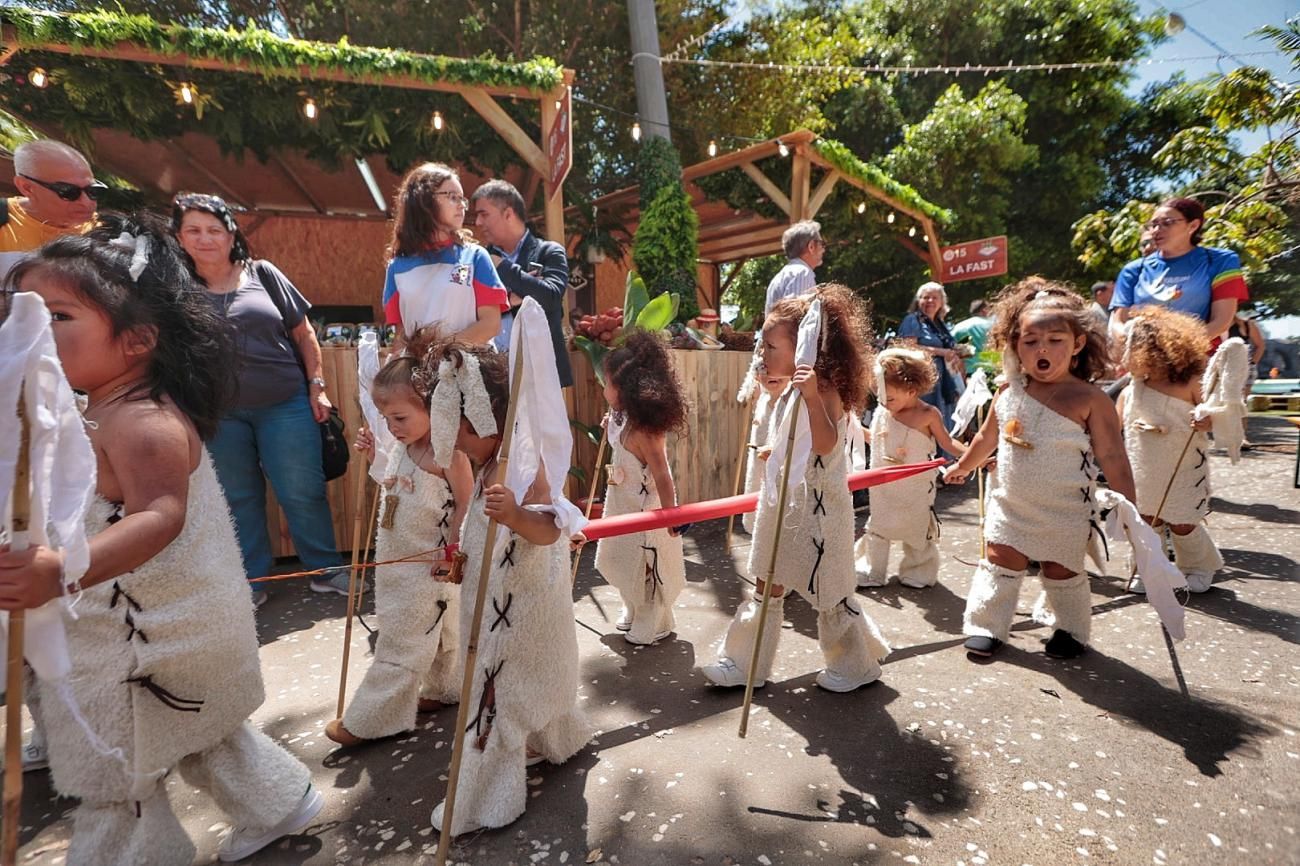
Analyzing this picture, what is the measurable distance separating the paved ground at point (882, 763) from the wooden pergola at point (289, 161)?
194 inches

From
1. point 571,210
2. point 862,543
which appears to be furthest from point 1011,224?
point 862,543

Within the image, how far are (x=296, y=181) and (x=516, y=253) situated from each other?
7.95 m

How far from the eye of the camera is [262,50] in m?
5.46

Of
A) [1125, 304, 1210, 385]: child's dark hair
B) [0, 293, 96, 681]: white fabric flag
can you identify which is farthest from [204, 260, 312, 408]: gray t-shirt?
[1125, 304, 1210, 385]: child's dark hair

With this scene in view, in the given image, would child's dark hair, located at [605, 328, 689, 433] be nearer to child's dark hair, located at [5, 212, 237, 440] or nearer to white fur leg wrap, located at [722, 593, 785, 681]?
white fur leg wrap, located at [722, 593, 785, 681]

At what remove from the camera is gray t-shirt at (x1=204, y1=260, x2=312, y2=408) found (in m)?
3.67

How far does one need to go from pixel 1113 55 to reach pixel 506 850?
20.8 meters

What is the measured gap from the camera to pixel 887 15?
1762cm

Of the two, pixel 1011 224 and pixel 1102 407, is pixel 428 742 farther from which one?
pixel 1011 224

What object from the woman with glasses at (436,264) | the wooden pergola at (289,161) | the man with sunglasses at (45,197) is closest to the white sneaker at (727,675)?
the woman with glasses at (436,264)

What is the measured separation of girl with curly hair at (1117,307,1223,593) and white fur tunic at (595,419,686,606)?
298 centimetres

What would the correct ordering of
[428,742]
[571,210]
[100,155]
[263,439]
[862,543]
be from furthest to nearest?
[571,210] < [100,155] < [862,543] < [263,439] < [428,742]

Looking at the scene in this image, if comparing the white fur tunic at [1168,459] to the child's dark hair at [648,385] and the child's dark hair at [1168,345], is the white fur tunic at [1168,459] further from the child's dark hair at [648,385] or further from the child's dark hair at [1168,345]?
the child's dark hair at [648,385]

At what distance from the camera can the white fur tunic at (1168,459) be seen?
3967mm
